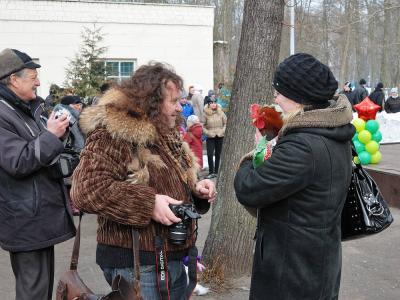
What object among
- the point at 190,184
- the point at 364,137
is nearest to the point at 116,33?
the point at 364,137

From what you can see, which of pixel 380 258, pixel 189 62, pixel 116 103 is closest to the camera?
pixel 116 103

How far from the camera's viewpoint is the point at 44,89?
62.6 ft

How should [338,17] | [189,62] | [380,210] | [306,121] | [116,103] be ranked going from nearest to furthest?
[306,121] < [116,103] < [380,210] < [189,62] < [338,17]

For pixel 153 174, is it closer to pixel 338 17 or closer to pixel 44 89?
pixel 44 89

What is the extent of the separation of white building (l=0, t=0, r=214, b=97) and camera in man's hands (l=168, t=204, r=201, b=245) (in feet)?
55.6

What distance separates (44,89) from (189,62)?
19.8ft

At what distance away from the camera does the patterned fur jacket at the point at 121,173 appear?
2.29 meters

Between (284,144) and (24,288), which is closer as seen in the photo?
(284,144)

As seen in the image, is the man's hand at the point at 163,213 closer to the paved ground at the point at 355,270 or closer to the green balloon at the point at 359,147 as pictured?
the paved ground at the point at 355,270

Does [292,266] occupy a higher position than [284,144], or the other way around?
[284,144]

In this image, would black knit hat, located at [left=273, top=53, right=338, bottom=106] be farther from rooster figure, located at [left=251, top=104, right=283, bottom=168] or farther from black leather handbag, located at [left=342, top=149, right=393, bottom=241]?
black leather handbag, located at [left=342, top=149, right=393, bottom=241]

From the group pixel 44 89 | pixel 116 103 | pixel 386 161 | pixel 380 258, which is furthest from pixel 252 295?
pixel 44 89

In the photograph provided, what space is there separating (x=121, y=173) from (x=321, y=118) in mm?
958

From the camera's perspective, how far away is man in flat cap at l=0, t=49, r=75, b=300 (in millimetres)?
2879
